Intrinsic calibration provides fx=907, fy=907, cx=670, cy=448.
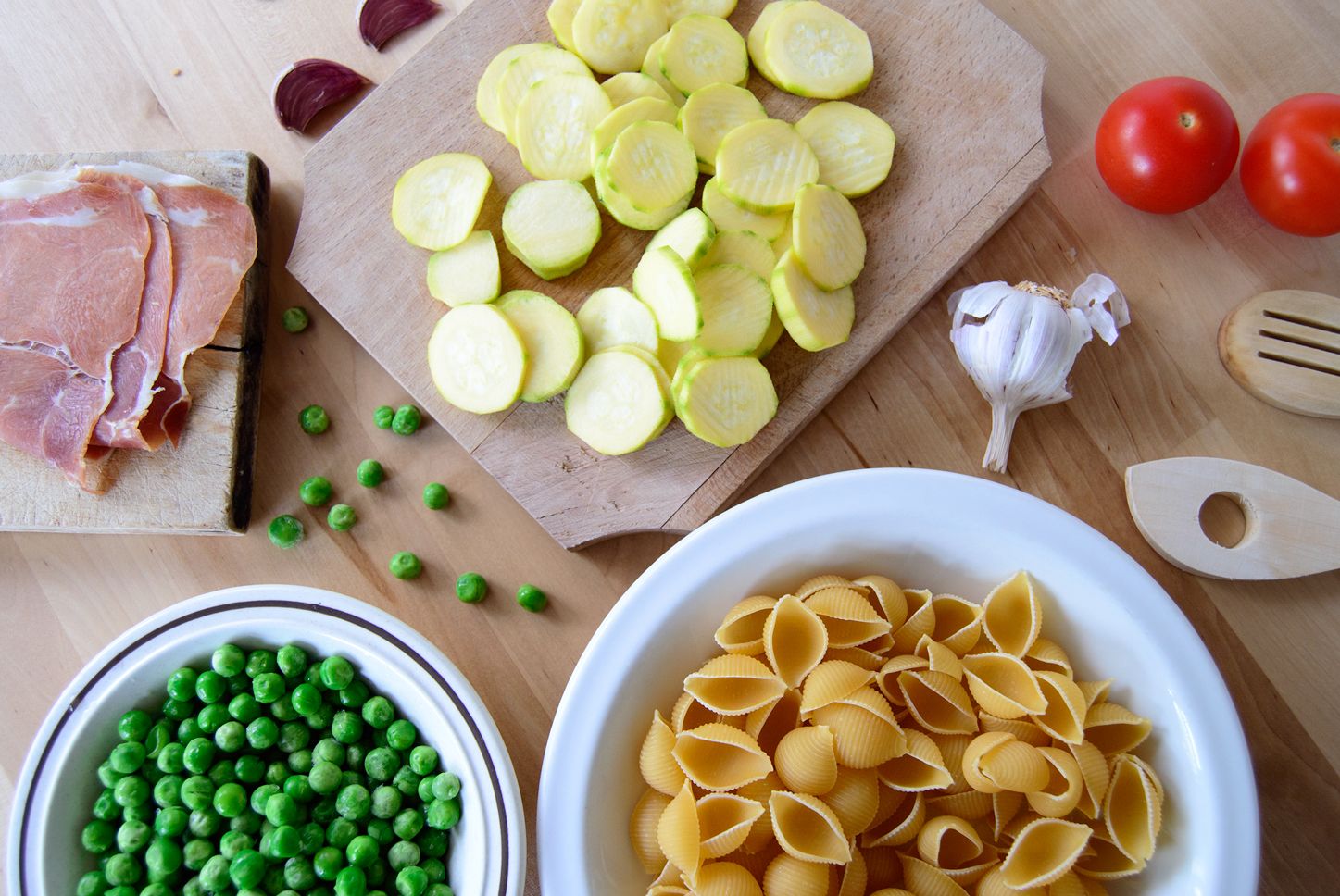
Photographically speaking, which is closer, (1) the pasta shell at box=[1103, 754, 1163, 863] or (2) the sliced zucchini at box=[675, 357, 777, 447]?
(1) the pasta shell at box=[1103, 754, 1163, 863]

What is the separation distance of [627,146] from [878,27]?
0.61 m

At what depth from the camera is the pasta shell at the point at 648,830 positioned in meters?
1.48

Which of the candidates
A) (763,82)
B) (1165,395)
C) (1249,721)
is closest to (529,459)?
(763,82)

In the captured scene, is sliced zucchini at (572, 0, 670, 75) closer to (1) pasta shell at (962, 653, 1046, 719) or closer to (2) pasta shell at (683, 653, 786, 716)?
(2) pasta shell at (683, 653, 786, 716)

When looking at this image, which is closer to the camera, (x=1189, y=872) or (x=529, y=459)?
(x=1189, y=872)

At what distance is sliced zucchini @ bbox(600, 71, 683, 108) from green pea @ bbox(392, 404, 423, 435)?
2.50ft

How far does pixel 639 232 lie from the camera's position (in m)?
1.88

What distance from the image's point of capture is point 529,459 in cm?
183

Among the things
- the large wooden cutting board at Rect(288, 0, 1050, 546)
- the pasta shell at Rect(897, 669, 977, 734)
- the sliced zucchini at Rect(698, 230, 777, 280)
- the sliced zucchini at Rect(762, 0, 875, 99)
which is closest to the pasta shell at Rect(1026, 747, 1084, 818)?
the pasta shell at Rect(897, 669, 977, 734)

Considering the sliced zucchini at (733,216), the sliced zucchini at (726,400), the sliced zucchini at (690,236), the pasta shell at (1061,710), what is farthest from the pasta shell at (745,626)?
the sliced zucchini at (733,216)

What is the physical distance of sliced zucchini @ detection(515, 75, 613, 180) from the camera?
181 centimetres

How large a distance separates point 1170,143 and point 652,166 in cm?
100

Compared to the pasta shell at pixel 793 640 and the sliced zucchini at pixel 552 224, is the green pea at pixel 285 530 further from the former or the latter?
the pasta shell at pixel 793 640

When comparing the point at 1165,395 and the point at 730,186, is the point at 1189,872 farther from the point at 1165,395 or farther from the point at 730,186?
the point at 730,186
